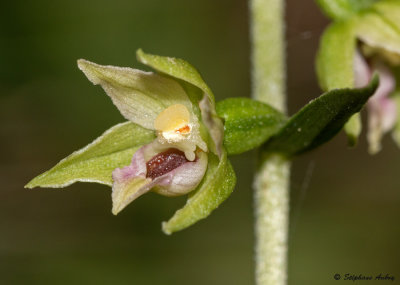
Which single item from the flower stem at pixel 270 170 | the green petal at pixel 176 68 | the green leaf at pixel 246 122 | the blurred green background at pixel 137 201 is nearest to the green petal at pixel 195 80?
the green petal at pixel 176 68

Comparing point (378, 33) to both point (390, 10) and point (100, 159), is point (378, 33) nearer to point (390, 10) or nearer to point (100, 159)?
point (390, 10)

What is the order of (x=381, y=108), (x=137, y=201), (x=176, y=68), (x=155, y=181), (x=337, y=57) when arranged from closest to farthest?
(x=176, y=68), (x=155, y=181), (x=337, y=57), (x=381, y=108), (x=137, y=201)

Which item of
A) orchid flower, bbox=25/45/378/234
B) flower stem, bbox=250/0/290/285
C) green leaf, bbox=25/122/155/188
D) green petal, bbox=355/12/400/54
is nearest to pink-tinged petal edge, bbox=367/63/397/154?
green petal, bbox=355/12/400/54

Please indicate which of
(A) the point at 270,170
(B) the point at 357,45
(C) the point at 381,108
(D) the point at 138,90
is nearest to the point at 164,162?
(D) the point at 138,90

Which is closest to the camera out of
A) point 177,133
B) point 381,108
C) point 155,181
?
point 155,181

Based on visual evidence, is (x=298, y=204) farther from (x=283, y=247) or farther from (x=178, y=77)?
(x=178, y=77)

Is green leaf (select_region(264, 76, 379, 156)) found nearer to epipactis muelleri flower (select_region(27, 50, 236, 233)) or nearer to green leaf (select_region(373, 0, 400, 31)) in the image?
epipactis muelleri flower (select_region(27, 50, 236, 233))

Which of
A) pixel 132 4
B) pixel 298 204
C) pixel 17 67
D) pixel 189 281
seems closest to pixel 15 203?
pixel 17 67
